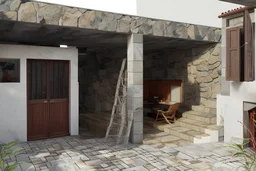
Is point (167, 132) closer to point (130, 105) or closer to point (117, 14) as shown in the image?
point (130, 105)

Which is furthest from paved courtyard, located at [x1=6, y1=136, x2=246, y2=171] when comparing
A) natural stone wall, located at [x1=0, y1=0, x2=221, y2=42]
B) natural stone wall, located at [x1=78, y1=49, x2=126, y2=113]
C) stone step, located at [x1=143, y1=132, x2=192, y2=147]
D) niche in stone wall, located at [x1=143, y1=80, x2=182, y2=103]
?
natural stone wall, located at [x1=78, y1=49, x2=126, y2=113]

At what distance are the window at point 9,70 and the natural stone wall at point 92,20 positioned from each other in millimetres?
2006

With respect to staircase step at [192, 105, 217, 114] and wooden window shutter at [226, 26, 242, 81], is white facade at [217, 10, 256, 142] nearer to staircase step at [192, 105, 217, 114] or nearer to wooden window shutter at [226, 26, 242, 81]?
wooden window shutter at [226, 26, 242, 81]

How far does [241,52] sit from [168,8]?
2.39 meters

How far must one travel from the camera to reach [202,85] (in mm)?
9320

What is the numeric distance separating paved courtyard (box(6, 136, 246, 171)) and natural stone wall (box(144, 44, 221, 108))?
2749 millimetres

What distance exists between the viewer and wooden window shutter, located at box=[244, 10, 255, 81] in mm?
6109

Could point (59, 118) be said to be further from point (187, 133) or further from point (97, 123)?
point (187, 133)

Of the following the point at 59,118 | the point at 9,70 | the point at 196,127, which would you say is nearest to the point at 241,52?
the point at 196,127

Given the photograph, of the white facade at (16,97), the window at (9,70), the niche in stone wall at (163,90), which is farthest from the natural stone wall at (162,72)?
the window at (9,70)

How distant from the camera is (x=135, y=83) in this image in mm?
6695

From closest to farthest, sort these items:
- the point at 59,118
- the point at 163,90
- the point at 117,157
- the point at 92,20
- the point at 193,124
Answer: the point at 117,157 < the point at 92,20 < the point at 59,118 < the point at 193,124 < the point at 163,90

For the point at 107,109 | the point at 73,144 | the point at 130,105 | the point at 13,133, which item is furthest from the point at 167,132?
the point at 13,133

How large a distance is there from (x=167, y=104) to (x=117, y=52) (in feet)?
10.3
